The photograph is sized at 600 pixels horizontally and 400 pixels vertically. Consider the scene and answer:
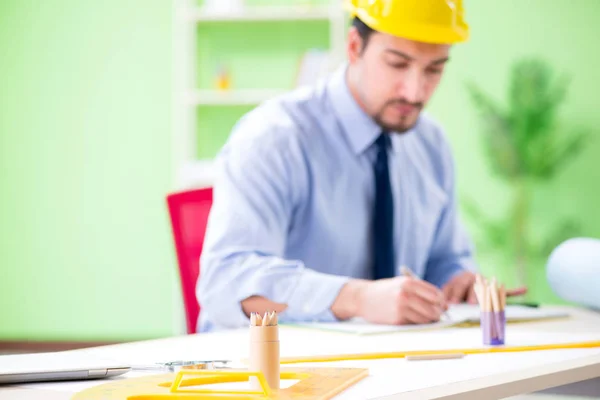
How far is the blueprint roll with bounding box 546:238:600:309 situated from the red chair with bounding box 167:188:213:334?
0.79m

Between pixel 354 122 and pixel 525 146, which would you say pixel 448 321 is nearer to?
pixel 354 122

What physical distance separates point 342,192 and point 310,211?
85mm

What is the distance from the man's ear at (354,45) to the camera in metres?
2.04

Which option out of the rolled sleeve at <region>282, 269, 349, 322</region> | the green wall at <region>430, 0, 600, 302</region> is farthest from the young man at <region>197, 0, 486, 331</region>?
the green wall at <region>430, 0, 600, 302</region>

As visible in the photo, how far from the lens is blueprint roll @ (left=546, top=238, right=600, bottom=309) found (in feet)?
5.75

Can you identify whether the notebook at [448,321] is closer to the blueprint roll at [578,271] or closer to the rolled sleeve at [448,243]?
the blueprint roll at [578,271]

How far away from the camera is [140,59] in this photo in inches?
211

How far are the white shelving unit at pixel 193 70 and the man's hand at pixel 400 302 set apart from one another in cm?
321

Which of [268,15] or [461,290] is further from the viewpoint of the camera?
[268,15]

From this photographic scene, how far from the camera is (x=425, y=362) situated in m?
1.16

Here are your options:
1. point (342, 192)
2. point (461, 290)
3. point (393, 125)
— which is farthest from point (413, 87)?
point (461, 290)

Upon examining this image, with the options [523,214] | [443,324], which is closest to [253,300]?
[443,324]

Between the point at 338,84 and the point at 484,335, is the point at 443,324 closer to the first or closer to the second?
the point at 484,335

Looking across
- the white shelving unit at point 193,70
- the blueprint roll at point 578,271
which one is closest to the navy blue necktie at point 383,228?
the blueprint roll at point 578,271
